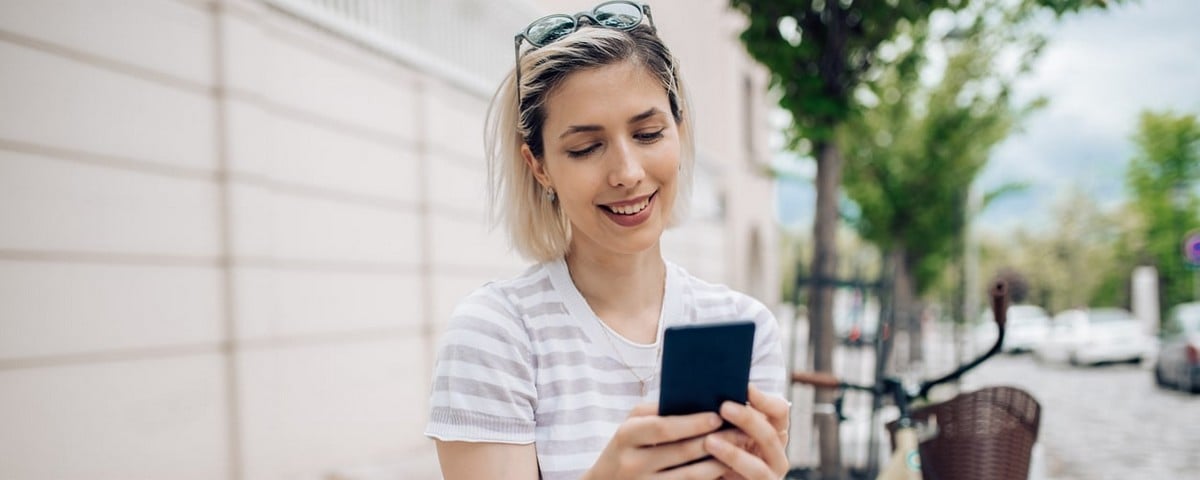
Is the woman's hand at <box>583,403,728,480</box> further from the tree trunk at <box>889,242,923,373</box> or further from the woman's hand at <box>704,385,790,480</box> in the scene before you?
the tree trunk at <box>889,242,923,373</box>

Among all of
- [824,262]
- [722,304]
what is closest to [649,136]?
[722,304]

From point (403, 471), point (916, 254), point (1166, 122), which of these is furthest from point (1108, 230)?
point (403, 471)

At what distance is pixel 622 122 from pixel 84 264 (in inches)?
107

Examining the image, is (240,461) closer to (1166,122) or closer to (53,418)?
(53,418)

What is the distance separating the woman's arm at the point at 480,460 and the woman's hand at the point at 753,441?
1.03ft

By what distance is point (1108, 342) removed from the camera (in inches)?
744

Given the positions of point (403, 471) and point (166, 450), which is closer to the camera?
point (166, 450)

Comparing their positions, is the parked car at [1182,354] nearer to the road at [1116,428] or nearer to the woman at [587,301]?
the road at [1116,428]

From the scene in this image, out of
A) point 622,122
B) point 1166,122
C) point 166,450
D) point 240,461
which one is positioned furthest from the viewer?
point 1166,122

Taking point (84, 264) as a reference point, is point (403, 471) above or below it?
below

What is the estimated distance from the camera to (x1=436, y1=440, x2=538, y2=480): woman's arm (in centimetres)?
112

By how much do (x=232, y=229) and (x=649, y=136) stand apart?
3.04 m

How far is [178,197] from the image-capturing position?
341cm

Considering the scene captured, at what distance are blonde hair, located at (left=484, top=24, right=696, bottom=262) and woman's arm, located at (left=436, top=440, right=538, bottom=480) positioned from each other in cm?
40
